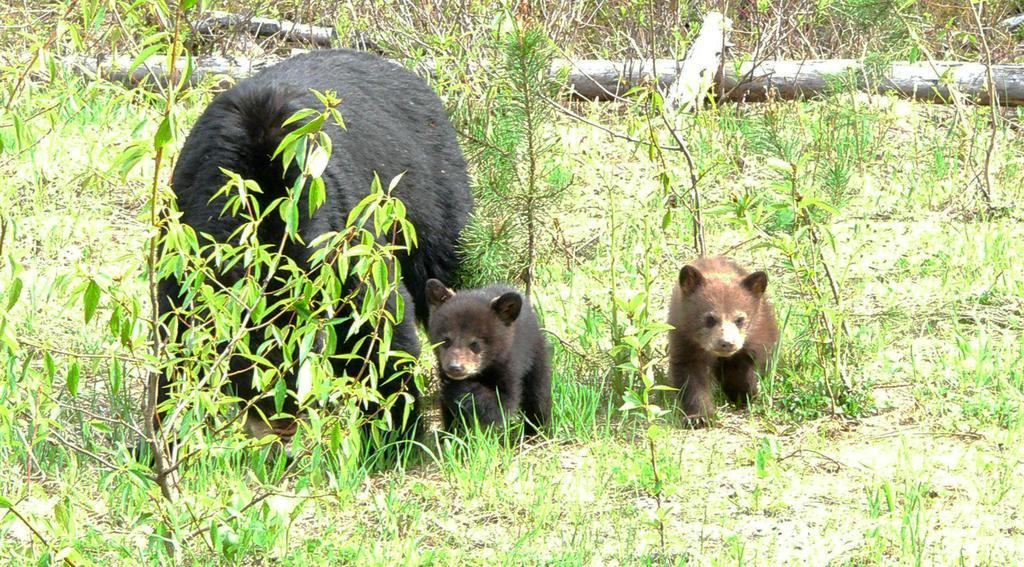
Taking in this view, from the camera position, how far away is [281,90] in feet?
16.9

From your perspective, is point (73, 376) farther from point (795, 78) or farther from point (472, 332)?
point (795, 78)

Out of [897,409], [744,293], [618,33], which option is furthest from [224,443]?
[618,33]

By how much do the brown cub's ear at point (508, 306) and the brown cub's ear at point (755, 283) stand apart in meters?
0.98

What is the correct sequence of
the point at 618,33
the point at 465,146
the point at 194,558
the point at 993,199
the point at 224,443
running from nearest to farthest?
1. the point at 194,558
2. the point at 224,443
3. the point at 465,146
4. the point at 993,199
5. the point at 618,33

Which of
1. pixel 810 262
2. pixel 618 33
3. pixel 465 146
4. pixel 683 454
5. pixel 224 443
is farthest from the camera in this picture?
pixel 618 33

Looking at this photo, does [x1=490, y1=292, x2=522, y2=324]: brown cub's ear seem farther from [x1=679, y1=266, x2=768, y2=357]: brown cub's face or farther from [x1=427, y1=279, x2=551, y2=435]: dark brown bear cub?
[x1=679, y1=266, x2=768, y2=357]: brown cub's face

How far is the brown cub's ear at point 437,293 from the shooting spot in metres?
5.44

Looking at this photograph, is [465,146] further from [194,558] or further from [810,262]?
[194,558]

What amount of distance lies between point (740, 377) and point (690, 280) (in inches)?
19.0

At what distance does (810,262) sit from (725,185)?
10.6ft

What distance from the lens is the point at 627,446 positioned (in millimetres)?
5109

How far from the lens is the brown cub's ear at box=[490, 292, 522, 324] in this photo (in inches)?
207

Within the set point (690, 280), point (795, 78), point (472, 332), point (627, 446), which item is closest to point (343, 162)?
point (472, 332)

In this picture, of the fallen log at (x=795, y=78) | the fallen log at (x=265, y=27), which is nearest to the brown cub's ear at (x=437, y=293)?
the fallen log at (x=795, y=78)
